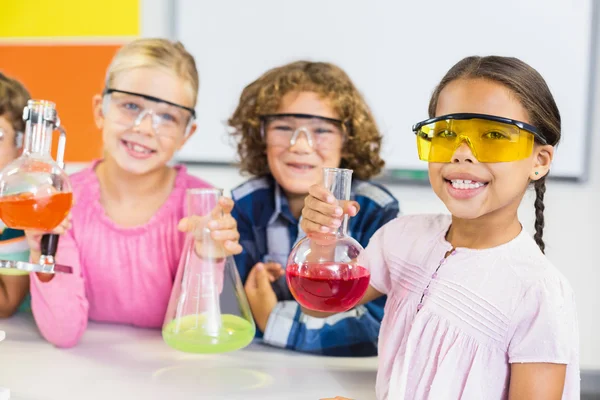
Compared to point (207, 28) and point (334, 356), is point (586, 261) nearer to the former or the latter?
point (334, 356)

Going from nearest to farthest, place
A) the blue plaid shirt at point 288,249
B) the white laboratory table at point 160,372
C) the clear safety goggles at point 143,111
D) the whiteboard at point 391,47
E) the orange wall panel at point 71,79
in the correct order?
1. the white laboratory table at point 160,372
2. the blue plaid shirt at point 288,249
3. the clear safety goggles at point 143,111
4. the whiteboard at point 391,47
5. the orange wall panel at point 71,79

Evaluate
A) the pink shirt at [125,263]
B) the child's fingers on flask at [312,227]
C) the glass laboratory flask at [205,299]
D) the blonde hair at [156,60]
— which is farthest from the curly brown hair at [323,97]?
the child's fingers on flask at [312,227]

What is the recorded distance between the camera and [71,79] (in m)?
2.60

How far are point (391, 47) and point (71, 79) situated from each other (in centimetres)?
142

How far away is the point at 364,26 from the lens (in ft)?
7.82

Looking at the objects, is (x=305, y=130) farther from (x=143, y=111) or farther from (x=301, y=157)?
(x=143, y=111)

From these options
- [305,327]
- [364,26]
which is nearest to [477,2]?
[364,26]

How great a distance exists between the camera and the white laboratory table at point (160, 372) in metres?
1.07

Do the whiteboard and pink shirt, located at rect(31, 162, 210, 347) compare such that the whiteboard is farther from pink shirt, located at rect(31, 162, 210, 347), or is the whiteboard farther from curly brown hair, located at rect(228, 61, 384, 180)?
pink shirt, located at rect(31, 162, 210, 347)

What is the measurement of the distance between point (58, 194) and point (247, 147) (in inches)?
30.7

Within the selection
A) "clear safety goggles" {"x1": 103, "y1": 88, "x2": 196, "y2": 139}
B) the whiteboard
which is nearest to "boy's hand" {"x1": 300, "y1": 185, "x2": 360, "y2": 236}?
"clear safety goggles" {"x1": 103, "y1": 88, "x2": 196, "y2": 139}

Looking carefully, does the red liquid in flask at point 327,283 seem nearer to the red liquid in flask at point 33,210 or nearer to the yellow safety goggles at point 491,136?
the yellow safety goggles at point 491,136

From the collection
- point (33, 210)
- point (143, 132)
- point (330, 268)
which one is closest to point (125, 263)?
point (143, 132)

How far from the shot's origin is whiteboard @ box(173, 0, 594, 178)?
89.2 inches
